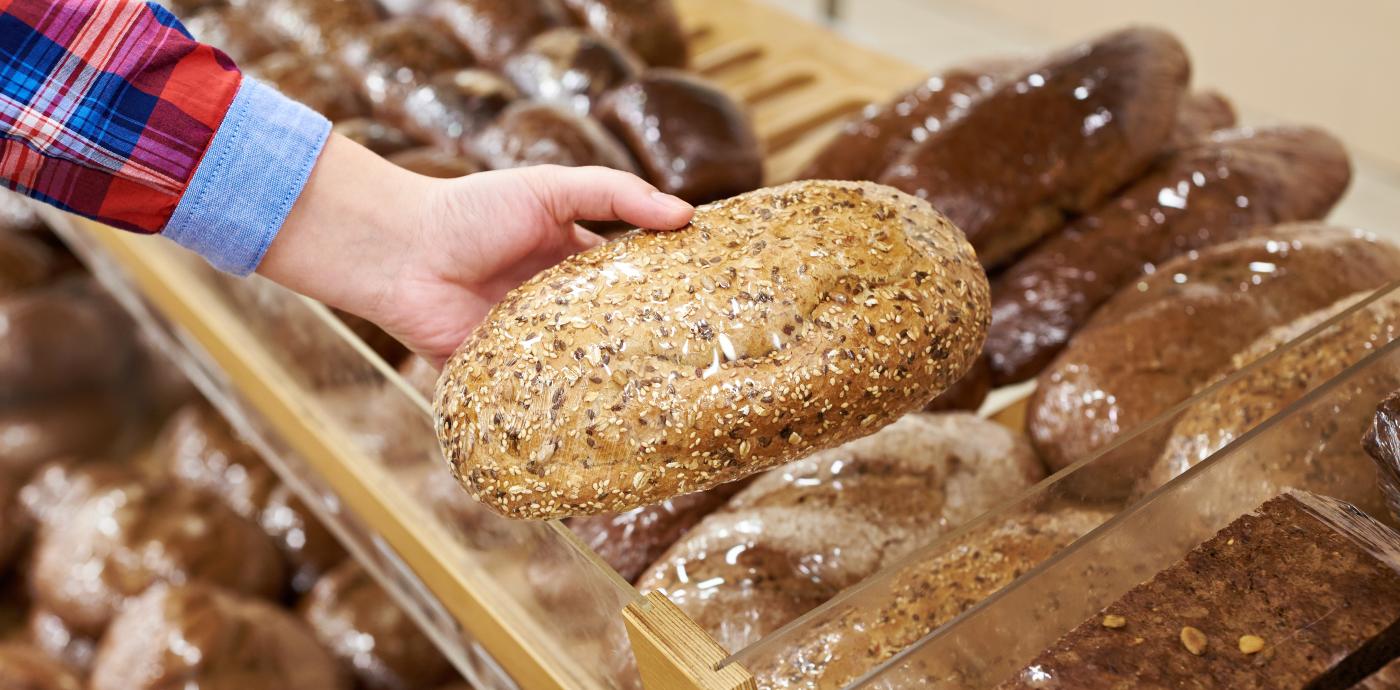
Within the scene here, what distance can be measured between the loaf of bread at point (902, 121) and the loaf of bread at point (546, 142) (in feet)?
0.96

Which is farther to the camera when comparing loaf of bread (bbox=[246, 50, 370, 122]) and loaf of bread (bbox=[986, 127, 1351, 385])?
loaf of bread (bbox=[246, 50, 370, 122])

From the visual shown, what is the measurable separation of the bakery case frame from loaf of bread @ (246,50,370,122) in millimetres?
328

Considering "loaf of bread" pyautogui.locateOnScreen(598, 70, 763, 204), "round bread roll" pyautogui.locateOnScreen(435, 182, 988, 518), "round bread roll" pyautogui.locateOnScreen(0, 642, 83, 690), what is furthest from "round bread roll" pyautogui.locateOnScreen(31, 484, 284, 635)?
"round bread roll" pyautogui.locateOnScreen(435, 182, 988, 518)

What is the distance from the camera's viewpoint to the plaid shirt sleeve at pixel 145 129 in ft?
3.44

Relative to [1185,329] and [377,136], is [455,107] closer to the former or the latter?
[377,136]

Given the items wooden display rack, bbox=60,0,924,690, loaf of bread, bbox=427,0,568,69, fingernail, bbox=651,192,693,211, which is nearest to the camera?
wooden display rack, bbox=60,0,924,690

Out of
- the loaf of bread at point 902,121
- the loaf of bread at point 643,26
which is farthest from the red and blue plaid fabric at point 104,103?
the loaf of bread at point 643,26

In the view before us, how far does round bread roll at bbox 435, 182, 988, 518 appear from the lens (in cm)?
92

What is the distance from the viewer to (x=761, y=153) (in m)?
1.87

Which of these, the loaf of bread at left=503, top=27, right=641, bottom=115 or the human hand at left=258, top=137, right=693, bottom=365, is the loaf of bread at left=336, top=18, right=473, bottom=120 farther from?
the human hand at left=258, top=137, right=693, bottom=365

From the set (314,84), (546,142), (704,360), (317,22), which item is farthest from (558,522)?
(317,22)

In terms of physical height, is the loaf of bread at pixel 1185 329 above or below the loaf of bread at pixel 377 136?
above

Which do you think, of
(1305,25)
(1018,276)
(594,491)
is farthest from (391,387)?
(1305,25)

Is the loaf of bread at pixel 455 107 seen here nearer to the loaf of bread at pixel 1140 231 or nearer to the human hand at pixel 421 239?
the human hand at pixel 421 239
